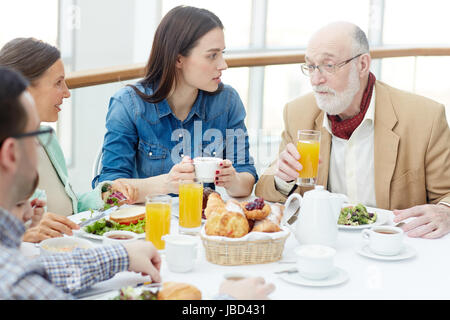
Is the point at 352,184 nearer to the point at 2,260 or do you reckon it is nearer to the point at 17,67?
the point at 17,67

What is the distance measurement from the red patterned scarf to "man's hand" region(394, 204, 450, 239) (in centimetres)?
64

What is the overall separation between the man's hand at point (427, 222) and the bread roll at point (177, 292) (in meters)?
0.86

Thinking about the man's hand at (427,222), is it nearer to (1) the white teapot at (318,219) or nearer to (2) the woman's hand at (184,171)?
(1) the white teapot at (318,219)

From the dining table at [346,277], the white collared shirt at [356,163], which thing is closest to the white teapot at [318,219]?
the dining table at [346,277]

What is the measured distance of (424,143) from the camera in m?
2.25

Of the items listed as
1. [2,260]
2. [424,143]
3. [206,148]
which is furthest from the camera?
[206,148]

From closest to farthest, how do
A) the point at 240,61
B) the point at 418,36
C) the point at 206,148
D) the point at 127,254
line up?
the point at 127,254 → the point at 206,148 → the point at 240,61 → the point at 418,36

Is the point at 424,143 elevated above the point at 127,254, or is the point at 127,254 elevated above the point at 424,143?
the point at 424,143

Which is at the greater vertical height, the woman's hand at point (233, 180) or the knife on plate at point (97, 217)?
the woman's hand at point (233, 180)

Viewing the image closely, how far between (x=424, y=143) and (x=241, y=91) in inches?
160

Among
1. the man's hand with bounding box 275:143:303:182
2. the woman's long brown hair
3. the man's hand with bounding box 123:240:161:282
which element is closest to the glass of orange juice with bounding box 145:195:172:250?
the man's hand with bounding box 123:240:161:282

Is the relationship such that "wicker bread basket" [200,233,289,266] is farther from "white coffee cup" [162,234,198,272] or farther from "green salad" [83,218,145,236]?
"green salad" [83,218,145,236]

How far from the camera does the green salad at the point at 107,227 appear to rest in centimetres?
169

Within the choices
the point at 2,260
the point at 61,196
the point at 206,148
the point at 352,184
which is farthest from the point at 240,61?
the point at 2,260
